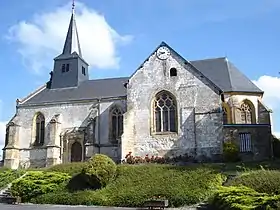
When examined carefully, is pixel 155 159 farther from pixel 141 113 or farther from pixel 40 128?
pixel 40 128

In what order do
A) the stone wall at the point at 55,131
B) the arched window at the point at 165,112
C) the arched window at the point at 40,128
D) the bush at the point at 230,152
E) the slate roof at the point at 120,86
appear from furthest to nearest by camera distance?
the arched window at the point at 40,128 < the slate roof at the point at 120,86 < the stone wall at the point at 55,131 < the arched window at the point at 165,112 < the bush at the point at 230,152

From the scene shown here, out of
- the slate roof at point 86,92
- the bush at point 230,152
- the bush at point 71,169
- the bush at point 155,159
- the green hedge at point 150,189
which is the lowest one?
the green hedge at point 150,189

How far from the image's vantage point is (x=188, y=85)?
29016 millimetres

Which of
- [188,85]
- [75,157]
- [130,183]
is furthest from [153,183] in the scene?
[75,157]

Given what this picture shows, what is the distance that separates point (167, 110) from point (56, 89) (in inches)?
607

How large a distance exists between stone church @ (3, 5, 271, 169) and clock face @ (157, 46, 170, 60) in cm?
9

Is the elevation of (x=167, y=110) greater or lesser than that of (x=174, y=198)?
greater

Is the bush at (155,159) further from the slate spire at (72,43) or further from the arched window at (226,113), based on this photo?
the slate spire at (72,43)

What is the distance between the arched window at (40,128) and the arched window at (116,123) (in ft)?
24.7

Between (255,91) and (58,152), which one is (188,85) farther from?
(58,152)

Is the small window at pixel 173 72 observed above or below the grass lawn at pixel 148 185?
above

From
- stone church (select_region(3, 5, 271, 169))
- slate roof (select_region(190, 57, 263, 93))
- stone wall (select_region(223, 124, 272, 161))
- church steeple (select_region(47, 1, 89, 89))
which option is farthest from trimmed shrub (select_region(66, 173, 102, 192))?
church steeple (select_region(47, 1, 89, 89))

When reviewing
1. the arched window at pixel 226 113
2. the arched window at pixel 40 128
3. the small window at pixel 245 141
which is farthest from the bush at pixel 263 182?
the arched window at pixel 40 128

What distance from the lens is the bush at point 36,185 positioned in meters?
20.2
